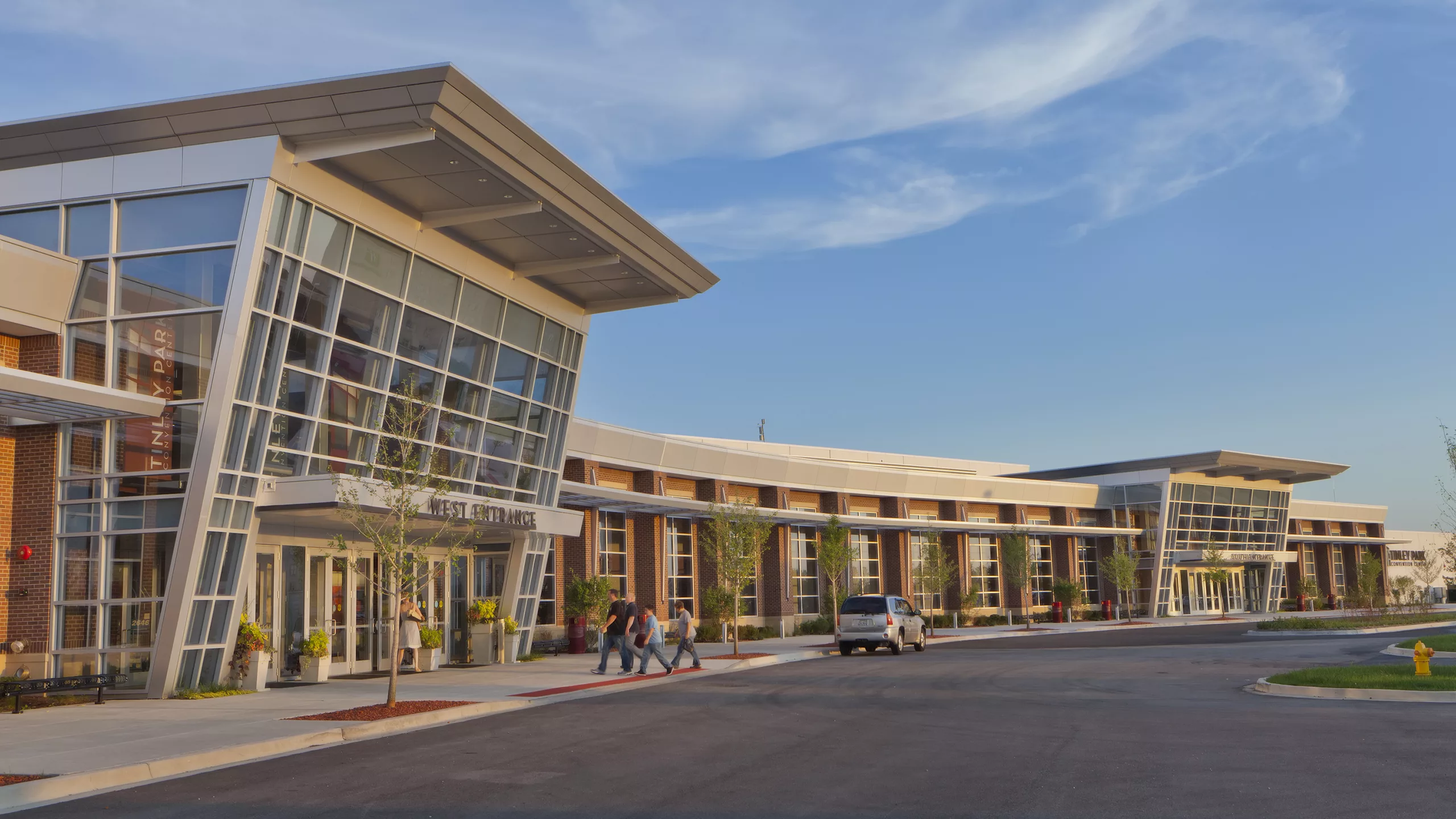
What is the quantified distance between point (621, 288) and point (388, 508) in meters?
10.4

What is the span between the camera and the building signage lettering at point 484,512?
23.3m

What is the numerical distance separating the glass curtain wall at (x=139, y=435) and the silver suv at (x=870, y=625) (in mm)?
18034

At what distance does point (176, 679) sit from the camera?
19703 millimetres

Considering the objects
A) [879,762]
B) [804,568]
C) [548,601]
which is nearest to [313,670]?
[548,601]

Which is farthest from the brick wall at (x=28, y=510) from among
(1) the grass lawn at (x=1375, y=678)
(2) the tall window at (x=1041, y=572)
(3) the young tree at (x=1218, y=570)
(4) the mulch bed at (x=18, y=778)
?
(3) the young tree at (x=1218, y=570)

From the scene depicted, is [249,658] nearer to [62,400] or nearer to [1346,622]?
[62,400]

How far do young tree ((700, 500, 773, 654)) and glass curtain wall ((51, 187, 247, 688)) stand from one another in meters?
15.3

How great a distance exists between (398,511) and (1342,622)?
1561 inches

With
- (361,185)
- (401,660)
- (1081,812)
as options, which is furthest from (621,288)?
(1081,812)

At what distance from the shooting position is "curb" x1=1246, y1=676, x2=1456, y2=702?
55.2 ft

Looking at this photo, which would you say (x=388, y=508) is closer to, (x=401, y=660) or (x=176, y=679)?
(x=176, y=679)

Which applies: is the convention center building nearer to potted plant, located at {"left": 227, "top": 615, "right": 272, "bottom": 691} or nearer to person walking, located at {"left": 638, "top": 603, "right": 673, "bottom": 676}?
potted plant, located at {"left": 227, "top": 615, "right": 272, "bottom": 691}

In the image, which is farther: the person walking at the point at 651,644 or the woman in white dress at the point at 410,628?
the person walking at the point at 651,644

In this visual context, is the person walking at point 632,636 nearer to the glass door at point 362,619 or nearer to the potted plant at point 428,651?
the potted plant at point 428,651
